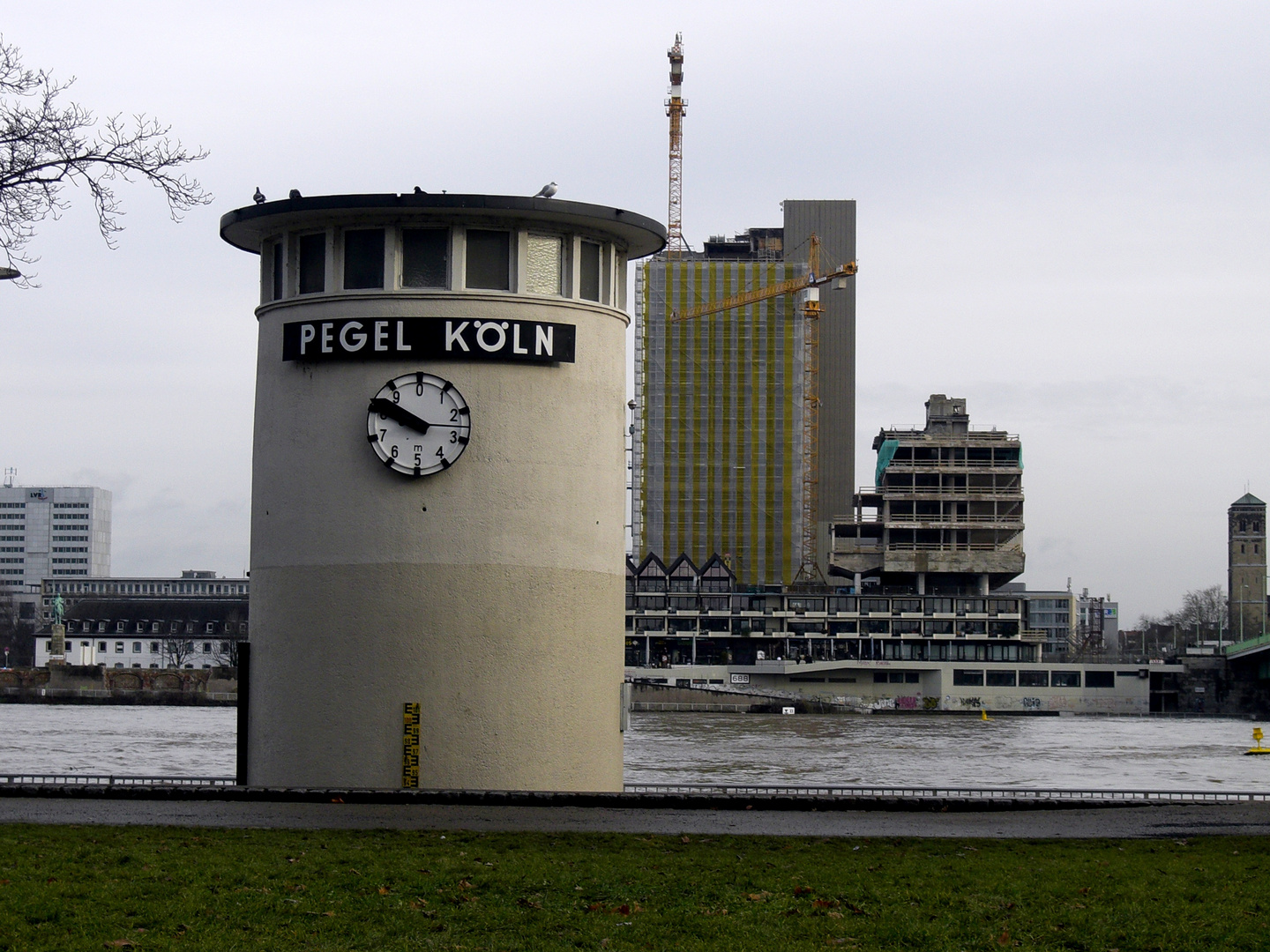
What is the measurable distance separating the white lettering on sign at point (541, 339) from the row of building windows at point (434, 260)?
534 millimetres

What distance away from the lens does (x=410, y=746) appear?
69.3ft

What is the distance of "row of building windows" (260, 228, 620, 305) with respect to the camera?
21.4m

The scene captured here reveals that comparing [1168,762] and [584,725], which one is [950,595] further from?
[584,725]

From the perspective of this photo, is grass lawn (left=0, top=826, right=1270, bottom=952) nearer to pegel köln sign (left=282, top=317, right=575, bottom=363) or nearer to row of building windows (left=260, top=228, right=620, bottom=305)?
pegel köln sign (left=282, top=317, right=575, bottom=363)

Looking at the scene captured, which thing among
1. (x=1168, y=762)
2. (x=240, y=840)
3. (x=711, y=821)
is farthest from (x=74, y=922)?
(x=1168, y=762)

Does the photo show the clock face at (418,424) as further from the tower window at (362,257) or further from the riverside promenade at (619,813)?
the riverside promenade at (619,813)

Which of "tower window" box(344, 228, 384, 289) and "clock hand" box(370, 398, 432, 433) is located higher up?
"tower window" box(344, 228, 384, 289)

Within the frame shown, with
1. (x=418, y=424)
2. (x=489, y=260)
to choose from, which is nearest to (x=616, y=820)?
(x=418, y=424)

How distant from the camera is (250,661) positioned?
2245 centimetres

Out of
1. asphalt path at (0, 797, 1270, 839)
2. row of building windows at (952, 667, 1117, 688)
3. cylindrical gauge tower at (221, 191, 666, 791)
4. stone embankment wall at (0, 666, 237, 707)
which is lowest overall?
stone embankment wall at (0, 666, 237, 707)

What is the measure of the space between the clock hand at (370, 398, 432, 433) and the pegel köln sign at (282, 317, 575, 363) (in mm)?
646

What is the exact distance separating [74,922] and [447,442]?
10.5 metres

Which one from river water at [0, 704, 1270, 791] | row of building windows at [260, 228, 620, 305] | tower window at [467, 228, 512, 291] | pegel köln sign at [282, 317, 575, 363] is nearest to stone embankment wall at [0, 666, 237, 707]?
river water at [0, 704, 1270, 791]

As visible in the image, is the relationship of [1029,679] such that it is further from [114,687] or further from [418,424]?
[418,424]
